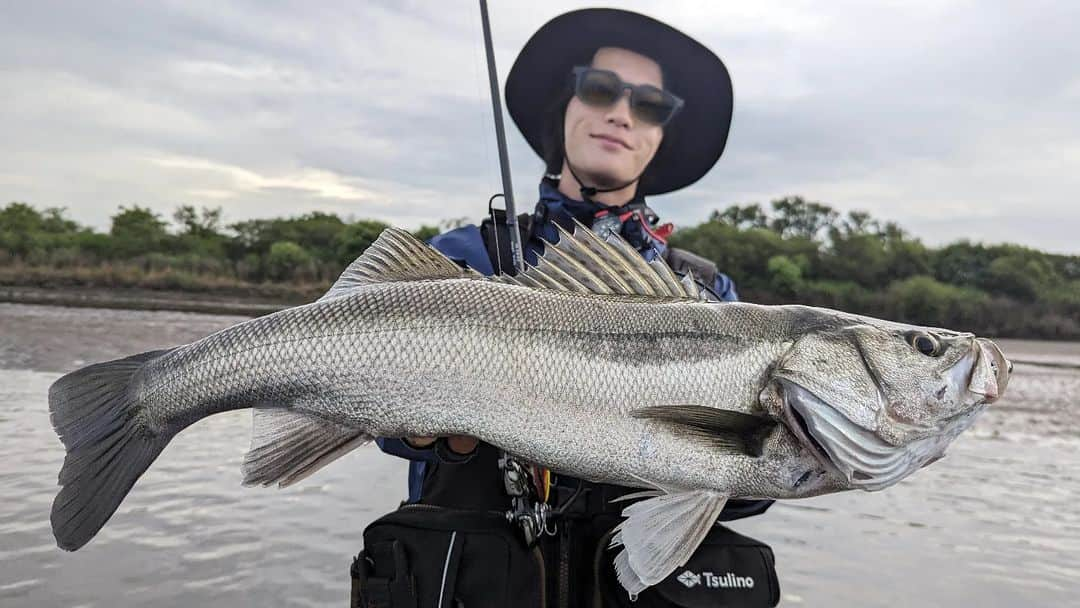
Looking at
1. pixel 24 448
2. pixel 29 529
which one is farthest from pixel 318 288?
pixel 29 529

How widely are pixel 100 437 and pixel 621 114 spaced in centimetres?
259

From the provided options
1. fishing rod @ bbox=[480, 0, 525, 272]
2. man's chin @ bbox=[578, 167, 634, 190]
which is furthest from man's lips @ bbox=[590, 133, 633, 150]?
fishing rod @ bbox=[480, 0, 525, 272]

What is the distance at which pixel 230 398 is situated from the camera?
7.44 feet

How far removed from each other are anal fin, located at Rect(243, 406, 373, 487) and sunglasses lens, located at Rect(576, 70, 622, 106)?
2.18 meters

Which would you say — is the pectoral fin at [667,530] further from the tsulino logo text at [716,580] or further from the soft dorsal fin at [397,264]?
the soft dorsal fin at [397,264]

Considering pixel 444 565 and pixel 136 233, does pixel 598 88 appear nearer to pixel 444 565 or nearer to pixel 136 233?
pixel 444 565

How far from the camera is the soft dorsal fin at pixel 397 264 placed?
99.1 inches

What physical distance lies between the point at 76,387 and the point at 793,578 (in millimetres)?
4637

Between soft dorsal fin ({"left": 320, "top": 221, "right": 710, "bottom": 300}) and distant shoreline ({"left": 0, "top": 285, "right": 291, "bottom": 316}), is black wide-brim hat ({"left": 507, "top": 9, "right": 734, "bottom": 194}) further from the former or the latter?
distant shoreline ({"left": 0, "top": 285, "right": 291, "bottom": 316})

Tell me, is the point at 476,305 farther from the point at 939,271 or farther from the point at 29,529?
the point at 939,271

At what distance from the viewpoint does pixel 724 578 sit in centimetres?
285

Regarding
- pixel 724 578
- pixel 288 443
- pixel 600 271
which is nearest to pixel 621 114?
pixel 600 271

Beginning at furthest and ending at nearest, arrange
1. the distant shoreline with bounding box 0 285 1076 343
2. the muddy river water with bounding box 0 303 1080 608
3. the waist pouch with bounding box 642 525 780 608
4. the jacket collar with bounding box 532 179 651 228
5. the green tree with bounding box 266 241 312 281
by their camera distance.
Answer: the green tree with bounding box 266 241 312 281 → the distant shoreline with bounding box 0 285 1076 343 → the muddy river water with bounding box 0 303 1080 608 → the jacket collar with bounding box 532 179 651 228 → the waist pouch with bounding box 642 525 780 608

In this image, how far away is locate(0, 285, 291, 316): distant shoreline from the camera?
74.3 ft
